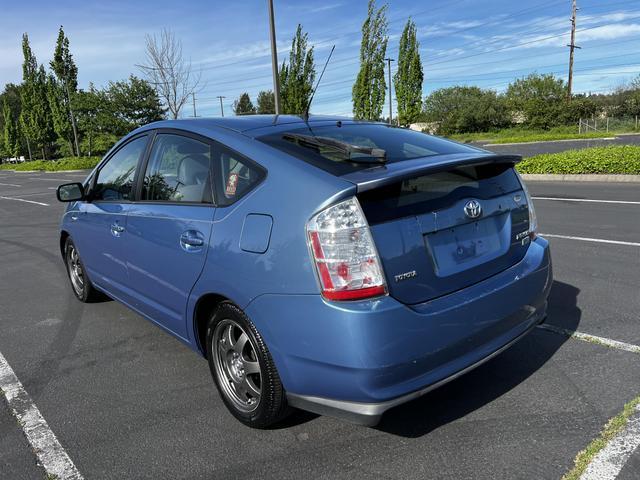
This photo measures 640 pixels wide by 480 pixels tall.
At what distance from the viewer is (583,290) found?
4.58 metres

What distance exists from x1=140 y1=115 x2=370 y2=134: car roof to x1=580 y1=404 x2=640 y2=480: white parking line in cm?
230

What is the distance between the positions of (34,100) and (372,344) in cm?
6013

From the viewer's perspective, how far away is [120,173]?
395 centimetres

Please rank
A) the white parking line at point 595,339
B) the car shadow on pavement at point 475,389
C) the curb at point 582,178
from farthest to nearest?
1. the curb at point 582,178
2. the white parking line at point 595,339
3. the car shadow on pavement at point 475,389

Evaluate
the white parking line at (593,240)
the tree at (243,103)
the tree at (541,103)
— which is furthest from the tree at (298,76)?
the tree at (243,103)

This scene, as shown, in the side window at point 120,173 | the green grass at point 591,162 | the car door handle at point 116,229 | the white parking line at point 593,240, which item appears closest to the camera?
the car door handle at point 116,229

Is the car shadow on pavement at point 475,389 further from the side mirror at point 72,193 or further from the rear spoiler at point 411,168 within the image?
the side mirror at point 72,193

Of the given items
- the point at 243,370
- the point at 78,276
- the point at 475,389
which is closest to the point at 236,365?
the point at 243,370

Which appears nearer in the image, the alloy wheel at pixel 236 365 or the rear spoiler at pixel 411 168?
the rear spoiler at pixel 411 168

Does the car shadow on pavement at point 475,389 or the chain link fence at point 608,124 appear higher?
the chain link fence at point 608,124

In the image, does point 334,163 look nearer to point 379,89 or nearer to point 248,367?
point 248,367

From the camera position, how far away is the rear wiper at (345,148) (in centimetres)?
246

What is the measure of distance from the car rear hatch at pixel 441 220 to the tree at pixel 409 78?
43.0 metres

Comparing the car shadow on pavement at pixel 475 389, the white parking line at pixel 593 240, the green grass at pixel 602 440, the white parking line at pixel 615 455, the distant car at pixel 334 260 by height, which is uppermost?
the distant car at pixel 334 260
